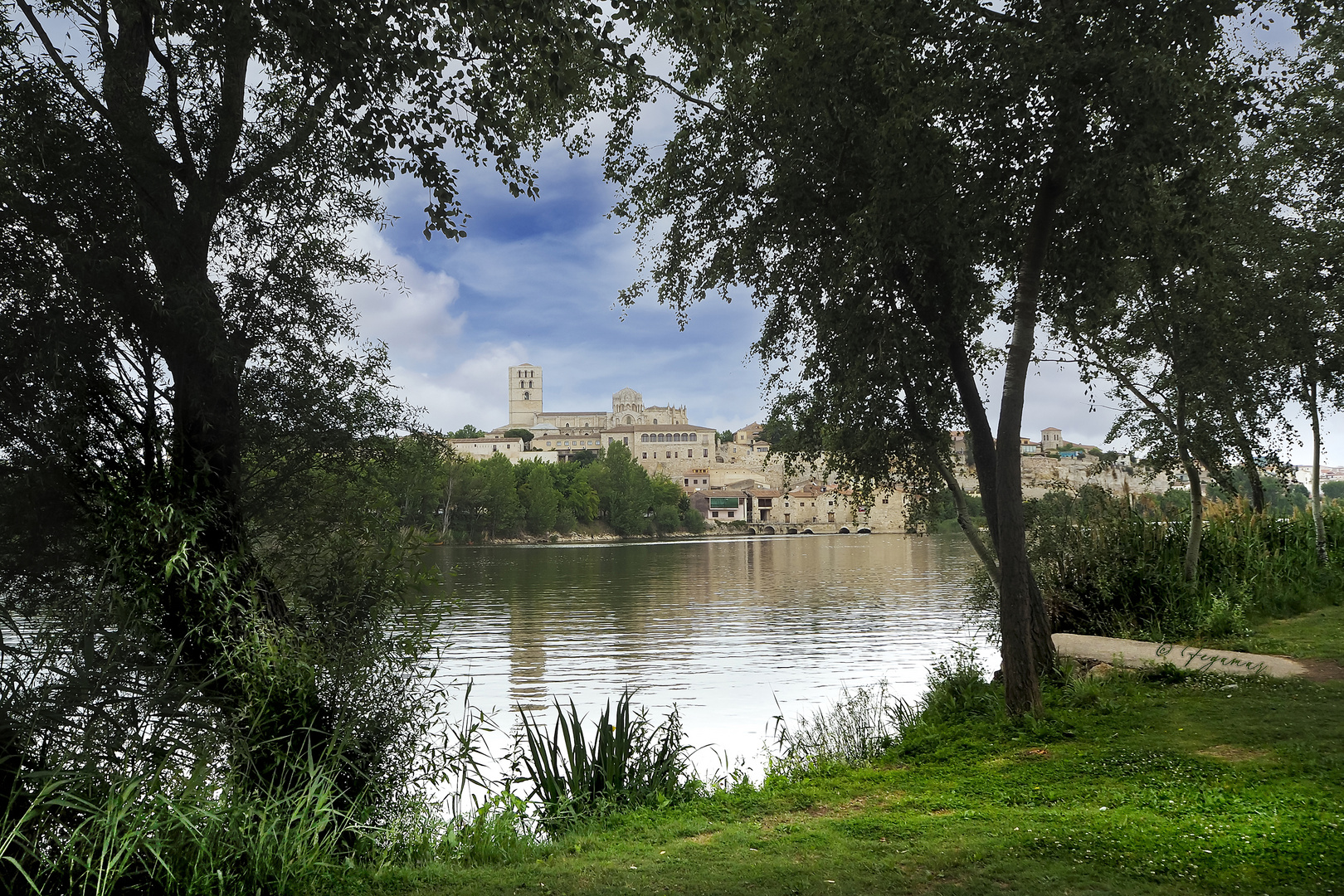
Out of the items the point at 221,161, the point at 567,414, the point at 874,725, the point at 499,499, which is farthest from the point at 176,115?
the point at 567,414

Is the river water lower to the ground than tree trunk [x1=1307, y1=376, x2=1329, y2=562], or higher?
lower

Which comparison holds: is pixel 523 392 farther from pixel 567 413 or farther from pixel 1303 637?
pixel 1303 637

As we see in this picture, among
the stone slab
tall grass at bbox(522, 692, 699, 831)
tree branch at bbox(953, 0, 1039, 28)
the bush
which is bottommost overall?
the bush

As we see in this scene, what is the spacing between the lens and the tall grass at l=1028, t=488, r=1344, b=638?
10383 millimetres

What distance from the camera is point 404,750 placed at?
21.0 ft

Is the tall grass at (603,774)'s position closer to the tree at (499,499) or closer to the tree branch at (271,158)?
the tree branch at (271,158)

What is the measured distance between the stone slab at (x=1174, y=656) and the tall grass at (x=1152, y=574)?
0.71 metres

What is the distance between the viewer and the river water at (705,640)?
12.0 meters

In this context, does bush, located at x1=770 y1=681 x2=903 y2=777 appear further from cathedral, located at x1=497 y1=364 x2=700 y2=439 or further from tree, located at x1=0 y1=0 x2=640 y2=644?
cathedral, located at x1=497 y1=364 x2=700 y2=439

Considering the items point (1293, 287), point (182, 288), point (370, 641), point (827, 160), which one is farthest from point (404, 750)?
point (1293, 287)

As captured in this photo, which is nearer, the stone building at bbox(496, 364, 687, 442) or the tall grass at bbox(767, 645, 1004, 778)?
the tall grass at bbox(767, 645, 1004, 778)

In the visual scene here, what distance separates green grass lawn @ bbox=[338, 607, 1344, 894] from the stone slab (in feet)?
2.93

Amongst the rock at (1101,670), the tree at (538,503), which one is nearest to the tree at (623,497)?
the tree at (538,503)

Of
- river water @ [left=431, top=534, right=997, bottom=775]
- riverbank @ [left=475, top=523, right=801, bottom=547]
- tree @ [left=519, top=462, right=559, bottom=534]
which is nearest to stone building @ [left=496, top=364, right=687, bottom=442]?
riverbank @ [left=475, top=523, right=801, bottom=547]
